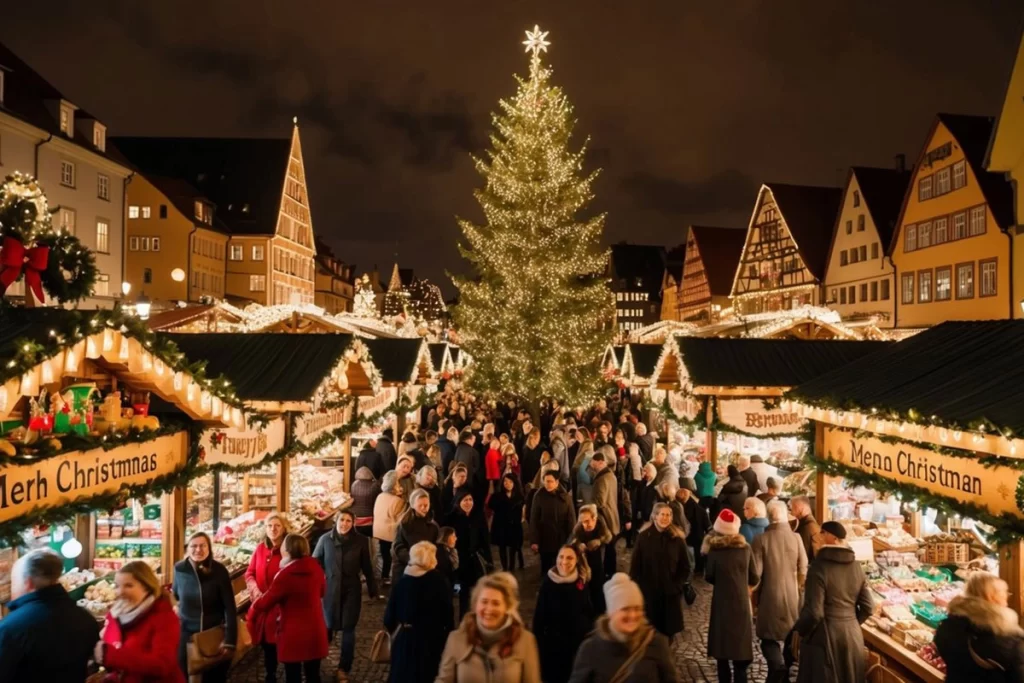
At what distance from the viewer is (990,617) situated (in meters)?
4.55

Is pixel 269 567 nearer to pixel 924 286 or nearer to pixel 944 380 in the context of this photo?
pixel 944 380

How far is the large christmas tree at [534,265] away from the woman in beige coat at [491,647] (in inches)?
932

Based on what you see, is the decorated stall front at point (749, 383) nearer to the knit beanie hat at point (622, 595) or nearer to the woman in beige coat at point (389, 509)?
the woman in beige coat at point (389, 509)

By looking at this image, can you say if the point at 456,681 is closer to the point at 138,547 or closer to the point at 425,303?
the point at 138,547

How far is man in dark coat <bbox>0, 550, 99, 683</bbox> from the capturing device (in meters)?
4.17

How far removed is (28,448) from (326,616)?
121 inches

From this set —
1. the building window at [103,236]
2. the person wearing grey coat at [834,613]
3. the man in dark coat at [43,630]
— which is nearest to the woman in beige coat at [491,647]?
the man in dark coat at [43,630]

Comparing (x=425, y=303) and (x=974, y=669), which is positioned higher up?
(x=425, y=303)

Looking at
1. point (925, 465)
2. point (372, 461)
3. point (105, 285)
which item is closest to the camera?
point (925, 465)

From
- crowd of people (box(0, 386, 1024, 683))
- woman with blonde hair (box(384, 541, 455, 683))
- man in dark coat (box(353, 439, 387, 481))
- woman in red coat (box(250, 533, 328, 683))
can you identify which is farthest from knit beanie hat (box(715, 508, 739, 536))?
man in dark coat (box(353, 439, 387, 481))

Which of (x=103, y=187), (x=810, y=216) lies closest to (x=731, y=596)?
(x=103, y=187)

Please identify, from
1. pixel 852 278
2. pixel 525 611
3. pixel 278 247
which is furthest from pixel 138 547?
pixel 278 247

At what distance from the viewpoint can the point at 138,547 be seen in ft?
26.0

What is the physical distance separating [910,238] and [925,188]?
2088 millimetres
